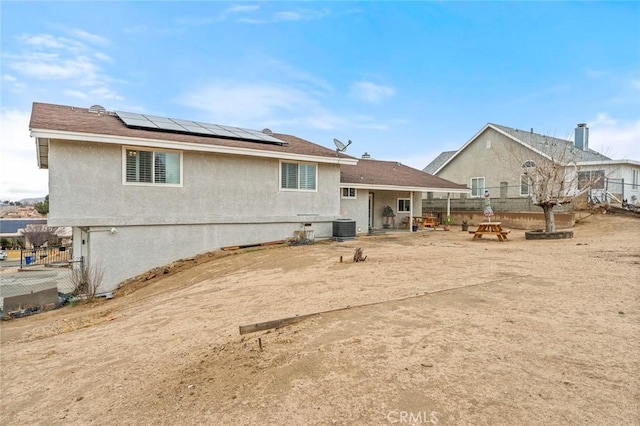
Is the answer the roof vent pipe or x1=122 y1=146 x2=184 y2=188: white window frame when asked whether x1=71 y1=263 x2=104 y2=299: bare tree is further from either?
the roof vent pipe

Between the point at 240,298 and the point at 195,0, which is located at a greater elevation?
the point at 195,0

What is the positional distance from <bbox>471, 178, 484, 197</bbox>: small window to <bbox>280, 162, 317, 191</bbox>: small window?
17135 millimetres

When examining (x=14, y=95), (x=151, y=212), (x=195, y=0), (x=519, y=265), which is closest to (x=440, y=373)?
(x=519, y=265)

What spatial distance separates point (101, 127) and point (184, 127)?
3092mm

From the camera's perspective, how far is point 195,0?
14742 millimetres

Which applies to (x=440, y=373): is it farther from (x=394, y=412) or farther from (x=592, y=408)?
(x=592, y=408)

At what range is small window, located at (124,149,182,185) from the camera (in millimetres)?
11641

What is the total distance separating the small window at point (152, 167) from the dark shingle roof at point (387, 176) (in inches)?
318

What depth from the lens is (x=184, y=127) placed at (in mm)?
13789

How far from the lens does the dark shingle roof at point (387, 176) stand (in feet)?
60.3

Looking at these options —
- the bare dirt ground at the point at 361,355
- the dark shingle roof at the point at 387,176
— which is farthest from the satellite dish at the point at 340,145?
the bare dirt ground at the point at 361,355

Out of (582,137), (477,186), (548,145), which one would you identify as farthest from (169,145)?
(582,137)

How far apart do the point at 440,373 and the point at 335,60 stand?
2234 centimetres

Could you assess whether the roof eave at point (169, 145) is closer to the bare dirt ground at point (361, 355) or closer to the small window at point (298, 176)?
the small window at point (298, 176)
